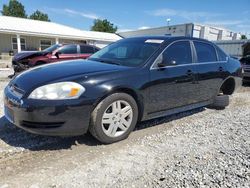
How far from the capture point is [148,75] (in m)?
3.89

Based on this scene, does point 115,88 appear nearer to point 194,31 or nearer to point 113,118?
point 113,118

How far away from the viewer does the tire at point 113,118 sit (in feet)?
11.1

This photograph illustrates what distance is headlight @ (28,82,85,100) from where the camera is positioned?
3.11 meters

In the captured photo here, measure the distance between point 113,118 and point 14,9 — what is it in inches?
2492

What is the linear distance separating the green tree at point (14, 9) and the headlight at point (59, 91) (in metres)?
62.2

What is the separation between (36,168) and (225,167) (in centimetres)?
232

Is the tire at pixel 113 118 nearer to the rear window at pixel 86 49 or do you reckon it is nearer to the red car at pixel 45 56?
the red car at pixel 45 56

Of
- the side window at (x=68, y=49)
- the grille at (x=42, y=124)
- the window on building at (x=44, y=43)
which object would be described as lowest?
the grille at (x=42, y=124)

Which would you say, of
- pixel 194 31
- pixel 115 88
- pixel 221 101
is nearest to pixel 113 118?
pixel 115 88

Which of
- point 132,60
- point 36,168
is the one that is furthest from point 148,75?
point 36,168

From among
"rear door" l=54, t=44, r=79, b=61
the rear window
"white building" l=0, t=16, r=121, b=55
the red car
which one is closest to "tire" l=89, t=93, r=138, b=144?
the red car

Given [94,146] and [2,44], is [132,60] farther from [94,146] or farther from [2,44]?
[2,44]

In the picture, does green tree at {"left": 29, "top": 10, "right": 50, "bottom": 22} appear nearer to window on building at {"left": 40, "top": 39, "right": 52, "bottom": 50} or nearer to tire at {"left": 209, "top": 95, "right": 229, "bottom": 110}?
window on building at {"left": 40, "top": 39, "right": 52, "bottom": 50}

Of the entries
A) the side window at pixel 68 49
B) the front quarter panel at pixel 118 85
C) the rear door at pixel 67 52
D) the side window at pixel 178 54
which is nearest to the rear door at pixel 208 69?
the side window at pixel 178 54
